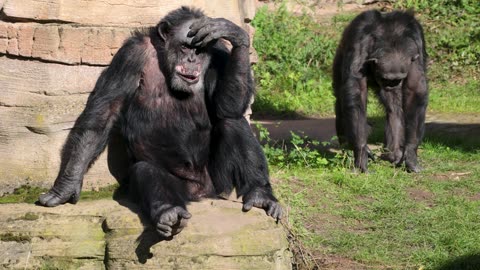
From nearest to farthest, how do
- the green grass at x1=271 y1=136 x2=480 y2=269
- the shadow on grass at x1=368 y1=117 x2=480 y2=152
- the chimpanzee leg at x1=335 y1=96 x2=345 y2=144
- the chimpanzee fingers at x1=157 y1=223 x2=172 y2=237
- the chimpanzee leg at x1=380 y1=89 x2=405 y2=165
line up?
the chimpanzee fingers at x1=157 y1=223 x2=172 y2=237 < the green grass at x1=271 y1=136 x2=480 y2=269 < the chimpanzee leg at x1=380 y1=89 x2=405 y2=165 < the shadow on grass at x1=368 y1=117 x2=480 y2=152 < the chimpanzee leg at x1=335 y1=96 x2=345 y2=144

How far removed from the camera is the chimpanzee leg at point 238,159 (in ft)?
20.9

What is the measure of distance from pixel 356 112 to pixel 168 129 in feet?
14.2

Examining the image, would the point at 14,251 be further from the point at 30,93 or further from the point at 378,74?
the point at 378,74

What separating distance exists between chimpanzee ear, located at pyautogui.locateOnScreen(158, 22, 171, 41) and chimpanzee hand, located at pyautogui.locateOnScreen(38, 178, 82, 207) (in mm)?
1271

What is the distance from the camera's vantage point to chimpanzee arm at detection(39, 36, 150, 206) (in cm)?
612

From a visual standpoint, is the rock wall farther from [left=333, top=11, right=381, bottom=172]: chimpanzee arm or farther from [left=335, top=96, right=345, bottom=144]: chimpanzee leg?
[left=335, top=96, right=345, bottom=144]: chimpanzee leg

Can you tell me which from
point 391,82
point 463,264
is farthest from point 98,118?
point 391,82

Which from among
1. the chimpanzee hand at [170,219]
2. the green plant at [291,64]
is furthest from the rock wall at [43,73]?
the green plant at [291,64]

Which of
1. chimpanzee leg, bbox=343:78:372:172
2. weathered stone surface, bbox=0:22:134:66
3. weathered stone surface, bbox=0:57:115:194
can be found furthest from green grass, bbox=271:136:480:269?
weathered stone surface, bbox=0:22:134:66

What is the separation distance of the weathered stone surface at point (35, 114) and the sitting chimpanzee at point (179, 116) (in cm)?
14

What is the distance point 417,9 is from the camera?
1700 centimetres

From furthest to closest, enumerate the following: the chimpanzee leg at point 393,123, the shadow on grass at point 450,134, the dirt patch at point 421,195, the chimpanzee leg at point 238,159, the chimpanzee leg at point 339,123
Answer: the chimpanzee leg at point 339,123, the shadow on grass at point 450,134, the chimpanzee leg at point 393,123, the dirt patch at point 421,195, the chimpanzee leg at point 238,159

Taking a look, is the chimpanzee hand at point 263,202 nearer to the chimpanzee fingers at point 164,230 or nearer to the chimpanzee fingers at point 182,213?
the chimpanzee fingers at point 182,213

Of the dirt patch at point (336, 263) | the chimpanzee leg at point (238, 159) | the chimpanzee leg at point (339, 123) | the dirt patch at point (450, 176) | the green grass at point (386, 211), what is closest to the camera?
the chimpanzee leg at point (238, 159)
